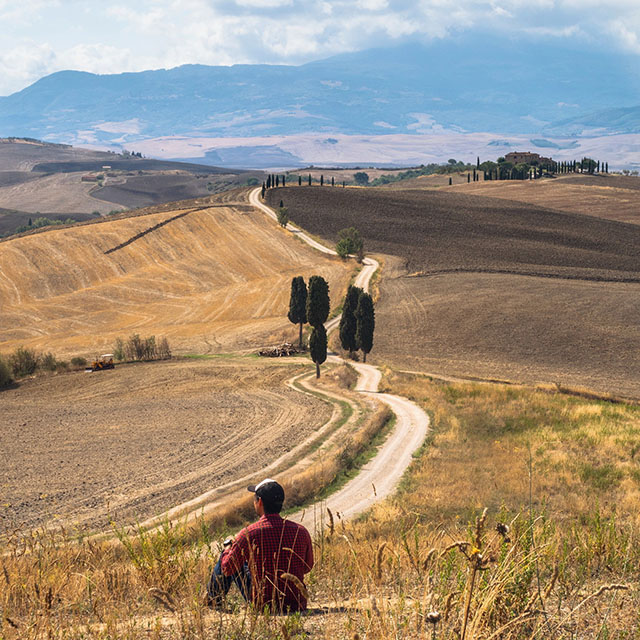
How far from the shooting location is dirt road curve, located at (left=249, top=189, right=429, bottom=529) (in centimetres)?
2281

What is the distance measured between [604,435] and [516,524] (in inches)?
901

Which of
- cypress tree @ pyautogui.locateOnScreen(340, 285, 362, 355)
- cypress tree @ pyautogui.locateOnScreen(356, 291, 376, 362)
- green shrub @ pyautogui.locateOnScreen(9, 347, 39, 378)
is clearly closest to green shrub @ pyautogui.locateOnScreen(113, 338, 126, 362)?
green shrub @ pyautogui.locateOnScreen(9, 347, 39, 378)

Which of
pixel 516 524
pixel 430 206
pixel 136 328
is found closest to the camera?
pixel 516 524

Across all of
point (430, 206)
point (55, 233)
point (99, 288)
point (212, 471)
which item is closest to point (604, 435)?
point (212, 471)

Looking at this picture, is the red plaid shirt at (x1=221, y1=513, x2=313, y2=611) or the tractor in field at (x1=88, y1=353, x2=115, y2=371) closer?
the red plaid shirt at (x1=221, y1=513, x2=313, y2=611)

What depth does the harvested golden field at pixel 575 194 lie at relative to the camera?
139250 millimetres

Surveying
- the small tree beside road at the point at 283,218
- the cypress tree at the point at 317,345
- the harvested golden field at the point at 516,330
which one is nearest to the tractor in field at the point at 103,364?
the cypress tree at the point at 317,345

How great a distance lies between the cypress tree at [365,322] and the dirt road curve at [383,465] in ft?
29.2

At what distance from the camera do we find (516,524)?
8.76 m

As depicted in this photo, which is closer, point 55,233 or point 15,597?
point 15,597

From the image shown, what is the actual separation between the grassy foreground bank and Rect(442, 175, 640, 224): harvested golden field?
112033mm

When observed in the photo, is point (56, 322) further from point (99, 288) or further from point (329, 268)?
point (329, 268)

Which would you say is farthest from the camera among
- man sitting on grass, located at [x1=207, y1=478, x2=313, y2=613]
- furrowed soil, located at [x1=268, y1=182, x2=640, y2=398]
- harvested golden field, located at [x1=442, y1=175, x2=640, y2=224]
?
harvested golden field, located at [x1=442, y1=175, x2=640, y2=224]

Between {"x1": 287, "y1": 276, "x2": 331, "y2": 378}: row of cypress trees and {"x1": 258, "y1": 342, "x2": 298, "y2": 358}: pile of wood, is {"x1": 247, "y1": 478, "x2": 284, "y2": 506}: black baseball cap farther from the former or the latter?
{"x1": 258, "y1": 342, "x2": 298, "y2": 358}: pile of wood
